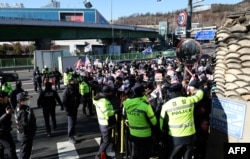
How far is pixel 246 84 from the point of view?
6117 mm

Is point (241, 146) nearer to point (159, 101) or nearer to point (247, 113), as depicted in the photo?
point (247, 113)

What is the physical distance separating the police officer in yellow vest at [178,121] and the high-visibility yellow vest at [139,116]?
36 cm

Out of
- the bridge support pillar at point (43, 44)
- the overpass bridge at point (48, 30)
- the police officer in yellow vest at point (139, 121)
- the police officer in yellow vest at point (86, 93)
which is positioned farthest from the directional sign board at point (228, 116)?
the bridge support pillar at point (43, 44)

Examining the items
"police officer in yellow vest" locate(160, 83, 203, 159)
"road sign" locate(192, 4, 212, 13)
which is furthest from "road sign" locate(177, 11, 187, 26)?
"police officer in yellow vest" locate(160, 83, 203, 159)

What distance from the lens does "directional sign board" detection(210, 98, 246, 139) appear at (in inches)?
245

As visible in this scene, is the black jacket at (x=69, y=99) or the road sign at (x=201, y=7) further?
the road sign at (x=201, y=7)

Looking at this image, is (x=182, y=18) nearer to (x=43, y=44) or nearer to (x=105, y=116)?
(x=105, y=116)

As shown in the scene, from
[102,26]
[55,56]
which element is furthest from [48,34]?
[55,56]

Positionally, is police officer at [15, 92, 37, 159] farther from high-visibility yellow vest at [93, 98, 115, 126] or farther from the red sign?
the red sign

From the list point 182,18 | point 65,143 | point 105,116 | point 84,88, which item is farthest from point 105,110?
point 182,18

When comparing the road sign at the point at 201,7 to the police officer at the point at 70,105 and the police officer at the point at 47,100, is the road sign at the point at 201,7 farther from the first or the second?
the police officer at the point at 47,100

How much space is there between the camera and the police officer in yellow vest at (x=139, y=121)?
6.59m

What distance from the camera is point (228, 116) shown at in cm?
654

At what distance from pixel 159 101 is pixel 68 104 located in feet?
9.32
